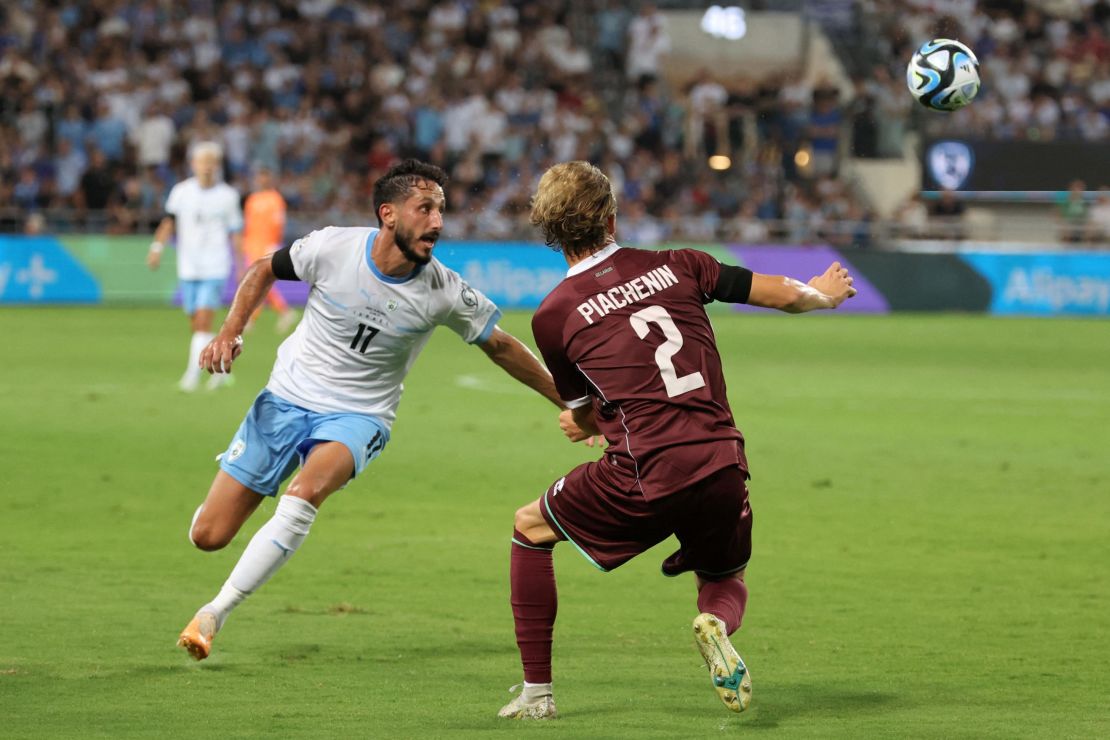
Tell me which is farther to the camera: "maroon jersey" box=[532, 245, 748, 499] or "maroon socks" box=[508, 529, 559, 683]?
"maroon socks" box=[508, 529, 559, 683]

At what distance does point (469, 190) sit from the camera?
3031 cm

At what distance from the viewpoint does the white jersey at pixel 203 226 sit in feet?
57.5

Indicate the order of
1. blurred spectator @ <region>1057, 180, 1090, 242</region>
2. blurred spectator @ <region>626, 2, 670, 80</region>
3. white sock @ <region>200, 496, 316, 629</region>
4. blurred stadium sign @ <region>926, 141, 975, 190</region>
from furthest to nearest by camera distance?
blurred spectator @ <region>626, 2, 670, 80</region> < blurred stadium sign @ <region>926, 141, 975, 190</region> < blurred spectator @ <region>1057, 180, 1090, 242</region> < white sock @ <region>200, 496, 316, 629</region>

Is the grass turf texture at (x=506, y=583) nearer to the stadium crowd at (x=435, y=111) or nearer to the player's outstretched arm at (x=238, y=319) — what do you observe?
the player's outstretched arm at (x=238, y=319)

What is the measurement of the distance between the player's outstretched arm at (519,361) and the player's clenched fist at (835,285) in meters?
1.45

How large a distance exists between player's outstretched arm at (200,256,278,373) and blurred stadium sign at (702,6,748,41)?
98.8ft

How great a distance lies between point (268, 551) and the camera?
663 cm

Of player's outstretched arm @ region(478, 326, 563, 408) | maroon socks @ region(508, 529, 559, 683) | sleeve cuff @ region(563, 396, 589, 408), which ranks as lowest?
maroon socks @ region(508, 529, 559, 683)

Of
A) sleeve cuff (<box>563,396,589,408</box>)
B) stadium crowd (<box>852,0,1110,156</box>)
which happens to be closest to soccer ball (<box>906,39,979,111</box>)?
sleeve cuff (<box>563,396,589,408</box>)

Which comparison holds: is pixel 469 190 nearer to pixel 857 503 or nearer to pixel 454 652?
pixel 857 503

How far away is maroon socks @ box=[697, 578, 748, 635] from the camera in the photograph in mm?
5785

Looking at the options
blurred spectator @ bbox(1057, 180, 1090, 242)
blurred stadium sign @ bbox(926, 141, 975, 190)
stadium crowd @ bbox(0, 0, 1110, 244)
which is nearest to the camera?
stadium crowd @ bbox(0, 0, 1110, 244)

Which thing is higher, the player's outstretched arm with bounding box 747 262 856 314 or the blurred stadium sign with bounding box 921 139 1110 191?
the player's outstretched arm with bounding box 747 262 856 314

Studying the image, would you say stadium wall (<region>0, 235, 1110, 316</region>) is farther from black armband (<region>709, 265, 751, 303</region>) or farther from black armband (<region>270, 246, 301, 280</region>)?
black armband (<region>709, 265, 751, 303</region>)
